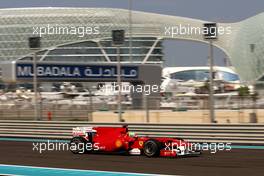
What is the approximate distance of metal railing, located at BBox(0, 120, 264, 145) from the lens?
15.1 metres

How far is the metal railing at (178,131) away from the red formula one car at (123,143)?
3.08m

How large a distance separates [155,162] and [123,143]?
173cm

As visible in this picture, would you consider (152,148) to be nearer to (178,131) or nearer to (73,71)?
(178,131)

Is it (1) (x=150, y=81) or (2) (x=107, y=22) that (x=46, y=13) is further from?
(1) (x=150, y=81)

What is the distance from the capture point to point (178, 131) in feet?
53.1

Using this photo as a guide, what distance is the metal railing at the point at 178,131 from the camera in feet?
49.5

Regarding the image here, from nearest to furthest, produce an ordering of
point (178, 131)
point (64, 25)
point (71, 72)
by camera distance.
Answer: point (178, 131) < point (71, 72) < point (64, 25)

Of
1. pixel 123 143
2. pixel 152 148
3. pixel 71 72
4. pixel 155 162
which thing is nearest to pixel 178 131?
pixel 123 143

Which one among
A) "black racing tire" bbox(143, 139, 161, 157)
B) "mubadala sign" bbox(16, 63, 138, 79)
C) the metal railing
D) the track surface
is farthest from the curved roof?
"black racing tire" bbox(143, 139, 161, 157)

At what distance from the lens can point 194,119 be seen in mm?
19938

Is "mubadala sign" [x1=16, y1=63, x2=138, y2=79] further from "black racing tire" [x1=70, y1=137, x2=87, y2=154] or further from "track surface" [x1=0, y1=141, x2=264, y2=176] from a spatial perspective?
"black racing tire" [x1=70, y1=137, x2=87, y2=154]

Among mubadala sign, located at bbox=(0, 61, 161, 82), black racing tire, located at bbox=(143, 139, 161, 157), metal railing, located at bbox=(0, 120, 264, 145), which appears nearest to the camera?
black racing tire, located at bbox=(143, 139, 161, 157)

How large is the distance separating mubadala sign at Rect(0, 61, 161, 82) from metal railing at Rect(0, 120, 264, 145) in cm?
345

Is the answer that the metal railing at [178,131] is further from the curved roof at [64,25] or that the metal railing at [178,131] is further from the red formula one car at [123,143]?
the curved roof at [64,25]
